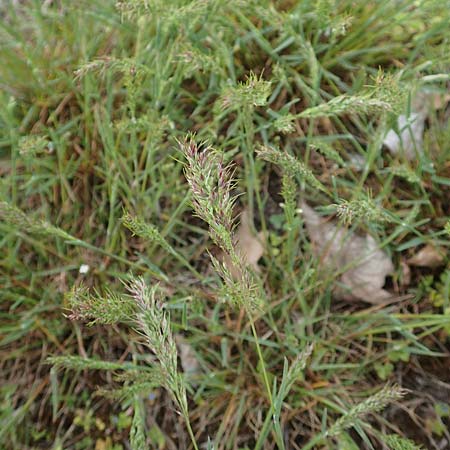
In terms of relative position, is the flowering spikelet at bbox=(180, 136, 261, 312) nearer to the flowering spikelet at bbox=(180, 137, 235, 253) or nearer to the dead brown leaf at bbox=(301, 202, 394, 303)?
the flowering spikelet at bbox=(180, 137, 235, 253)

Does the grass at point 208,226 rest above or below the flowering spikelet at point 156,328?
below

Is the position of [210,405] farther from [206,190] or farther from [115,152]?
[206,190]

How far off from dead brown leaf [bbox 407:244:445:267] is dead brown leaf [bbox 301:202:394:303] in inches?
A: 3.5

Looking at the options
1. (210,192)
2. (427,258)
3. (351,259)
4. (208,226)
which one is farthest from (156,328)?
(427,258)

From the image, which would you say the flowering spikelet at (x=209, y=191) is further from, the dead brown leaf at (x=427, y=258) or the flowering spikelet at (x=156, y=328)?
the dead brown leaf at (x=427, y=258)

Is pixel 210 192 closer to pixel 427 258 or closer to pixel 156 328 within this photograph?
pixel 156 328

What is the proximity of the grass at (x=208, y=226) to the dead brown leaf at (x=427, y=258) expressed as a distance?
3 cm

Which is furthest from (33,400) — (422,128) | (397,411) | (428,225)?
(422,128)

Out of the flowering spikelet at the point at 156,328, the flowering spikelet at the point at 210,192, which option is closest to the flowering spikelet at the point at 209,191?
the flowering spikelet at the point at 210,192

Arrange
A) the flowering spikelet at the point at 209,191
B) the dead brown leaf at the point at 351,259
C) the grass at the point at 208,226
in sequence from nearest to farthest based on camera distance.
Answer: the flowering spikelet at the point at 209,191, the grass at the point at 208,226, the dead brown leaf at the point at 351,259

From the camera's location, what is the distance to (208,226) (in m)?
1.80

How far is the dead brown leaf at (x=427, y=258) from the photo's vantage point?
1.72 meters

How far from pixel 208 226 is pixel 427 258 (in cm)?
78

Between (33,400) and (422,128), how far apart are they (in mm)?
1748
